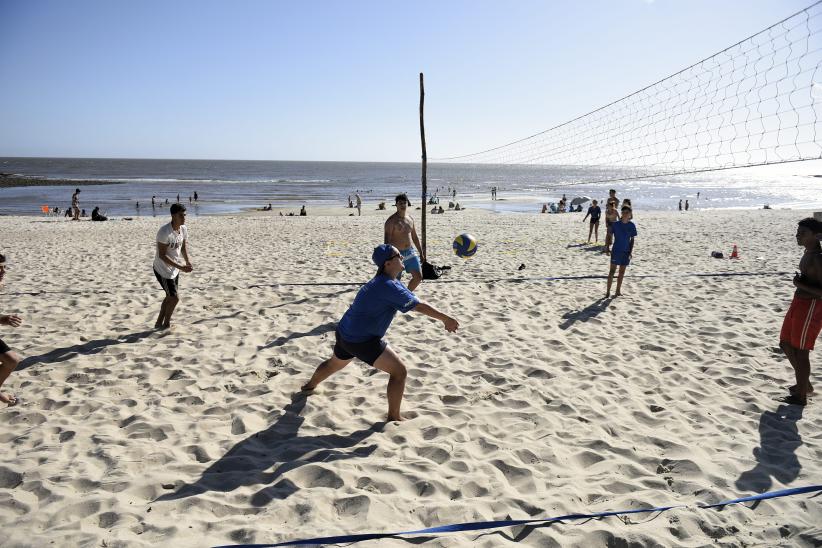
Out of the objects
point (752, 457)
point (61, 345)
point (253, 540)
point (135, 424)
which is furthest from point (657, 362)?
point (61, 345)

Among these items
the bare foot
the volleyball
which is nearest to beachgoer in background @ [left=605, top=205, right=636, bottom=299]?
the volleyball

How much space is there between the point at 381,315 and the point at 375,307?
8 centimetres

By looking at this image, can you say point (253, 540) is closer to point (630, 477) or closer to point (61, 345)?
point (630, 477)

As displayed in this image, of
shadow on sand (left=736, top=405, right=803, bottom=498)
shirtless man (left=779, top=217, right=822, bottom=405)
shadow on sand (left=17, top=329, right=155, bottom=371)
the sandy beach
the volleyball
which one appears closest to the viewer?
the sandy beach

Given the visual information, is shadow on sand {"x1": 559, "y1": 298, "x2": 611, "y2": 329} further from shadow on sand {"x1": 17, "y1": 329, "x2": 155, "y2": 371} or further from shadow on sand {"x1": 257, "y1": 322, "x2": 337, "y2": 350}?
shadow on sand {"x1": 17, "y1": 329, "x2": 155, "y2": 371}

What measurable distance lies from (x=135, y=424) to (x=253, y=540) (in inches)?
63.2

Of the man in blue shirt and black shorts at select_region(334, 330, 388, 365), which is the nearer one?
the man in blue shirt

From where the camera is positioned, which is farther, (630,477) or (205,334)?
(205,334)

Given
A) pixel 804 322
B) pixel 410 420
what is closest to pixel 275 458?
pixel 410 420

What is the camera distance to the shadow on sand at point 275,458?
2740 millimetres

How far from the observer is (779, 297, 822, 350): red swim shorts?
371 centimetres

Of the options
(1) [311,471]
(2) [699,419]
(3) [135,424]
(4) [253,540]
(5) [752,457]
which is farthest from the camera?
(2) [699,419]

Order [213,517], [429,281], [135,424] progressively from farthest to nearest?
[429,281], [135,424], [213,517]

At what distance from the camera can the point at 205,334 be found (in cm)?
534
